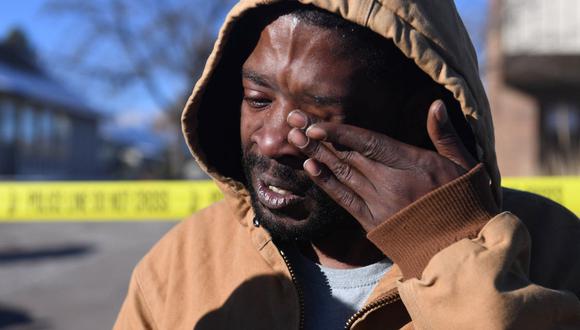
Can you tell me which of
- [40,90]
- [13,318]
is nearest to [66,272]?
[13,318]

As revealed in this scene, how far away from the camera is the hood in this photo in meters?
1.85

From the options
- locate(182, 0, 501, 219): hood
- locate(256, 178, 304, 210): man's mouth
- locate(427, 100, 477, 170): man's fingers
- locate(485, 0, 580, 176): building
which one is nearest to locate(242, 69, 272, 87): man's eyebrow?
locate(182, 0, 501, 219): hood

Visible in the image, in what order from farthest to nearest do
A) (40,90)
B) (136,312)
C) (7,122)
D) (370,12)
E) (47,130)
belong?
1. (47,130)
2. (40,90)
3. (7,122)
4. (136,312)
5. (370,12)

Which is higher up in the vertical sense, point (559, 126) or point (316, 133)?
point (316, 133)

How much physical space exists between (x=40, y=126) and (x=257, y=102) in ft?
102

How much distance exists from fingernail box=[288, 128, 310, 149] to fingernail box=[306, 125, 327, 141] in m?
0.02

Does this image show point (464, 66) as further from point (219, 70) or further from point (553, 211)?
point (219, 70)

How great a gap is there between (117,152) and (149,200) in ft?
153

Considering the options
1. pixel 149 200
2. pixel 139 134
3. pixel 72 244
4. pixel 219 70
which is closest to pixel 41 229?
pixel 72 244

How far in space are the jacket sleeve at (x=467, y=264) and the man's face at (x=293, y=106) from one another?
0.27 meters

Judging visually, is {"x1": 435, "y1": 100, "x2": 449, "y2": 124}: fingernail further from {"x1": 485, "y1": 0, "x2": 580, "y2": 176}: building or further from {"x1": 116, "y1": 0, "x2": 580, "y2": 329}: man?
{"x1": 485, "y1": 0, "x2": 580, "y2": 176}: building

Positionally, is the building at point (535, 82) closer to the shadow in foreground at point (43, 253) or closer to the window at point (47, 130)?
the shadow in foreground at point (43, 253)

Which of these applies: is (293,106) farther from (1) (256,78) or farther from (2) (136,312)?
(2) (136,312)

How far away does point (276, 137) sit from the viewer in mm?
1875
